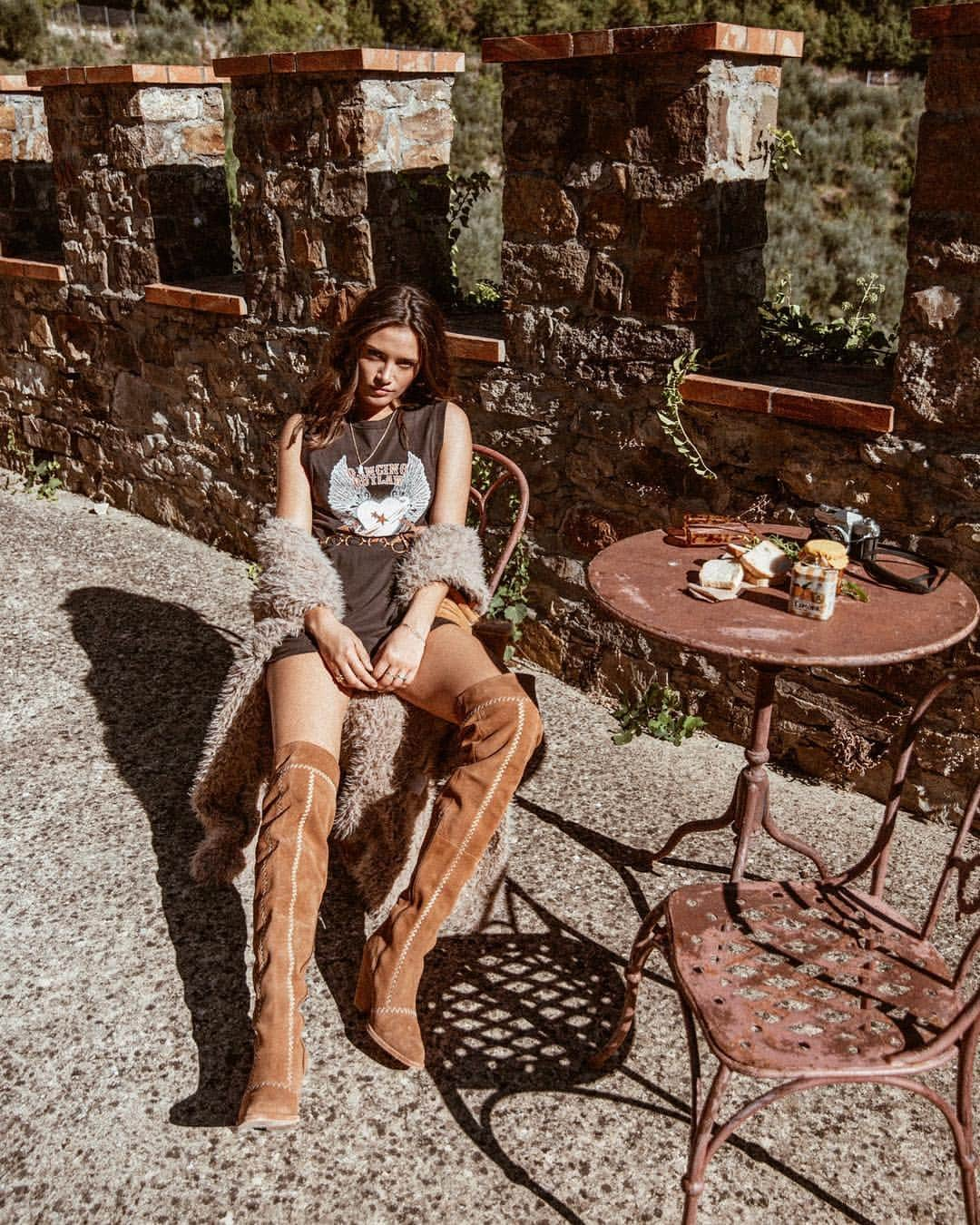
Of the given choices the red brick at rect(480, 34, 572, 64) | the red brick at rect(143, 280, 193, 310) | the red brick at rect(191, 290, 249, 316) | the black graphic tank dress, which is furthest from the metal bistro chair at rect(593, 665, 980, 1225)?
the red brick at rect(143, 280, 193, 310)

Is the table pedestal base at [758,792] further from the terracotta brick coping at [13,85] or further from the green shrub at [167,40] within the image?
the green shrub at [167,40]

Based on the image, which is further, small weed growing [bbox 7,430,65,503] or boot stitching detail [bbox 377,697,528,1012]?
small weed growing [bbox 7,430,65,503]

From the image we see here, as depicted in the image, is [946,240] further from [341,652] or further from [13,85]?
[13,85]

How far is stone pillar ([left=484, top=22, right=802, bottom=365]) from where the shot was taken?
3.17 meters

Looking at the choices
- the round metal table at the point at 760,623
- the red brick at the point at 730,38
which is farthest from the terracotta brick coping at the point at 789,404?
the red brick at the point at 730,38

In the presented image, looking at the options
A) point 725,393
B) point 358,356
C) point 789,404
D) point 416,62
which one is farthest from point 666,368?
point 416,62

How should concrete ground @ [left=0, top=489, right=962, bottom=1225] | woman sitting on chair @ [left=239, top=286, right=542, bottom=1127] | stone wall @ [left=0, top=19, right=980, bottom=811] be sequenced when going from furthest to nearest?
stone wall @ [left=0, top=19, right=980, bottom=811] → woman sitting on chair @ [left=239, top=286, right=542, bottom=1127] → concrete ground @ [left=0, top=489, right=962, bottom=1225]

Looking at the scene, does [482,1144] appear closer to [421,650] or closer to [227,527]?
[421,650]

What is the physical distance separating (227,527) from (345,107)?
1.94 metres

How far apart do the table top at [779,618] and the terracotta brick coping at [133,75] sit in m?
3.20

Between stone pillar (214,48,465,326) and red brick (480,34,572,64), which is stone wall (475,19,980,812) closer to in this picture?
red brick (480,34,572,64)

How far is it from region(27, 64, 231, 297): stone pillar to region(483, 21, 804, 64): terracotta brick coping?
1.92 meters

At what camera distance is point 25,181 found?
19.4 feet

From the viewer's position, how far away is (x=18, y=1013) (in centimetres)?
249
